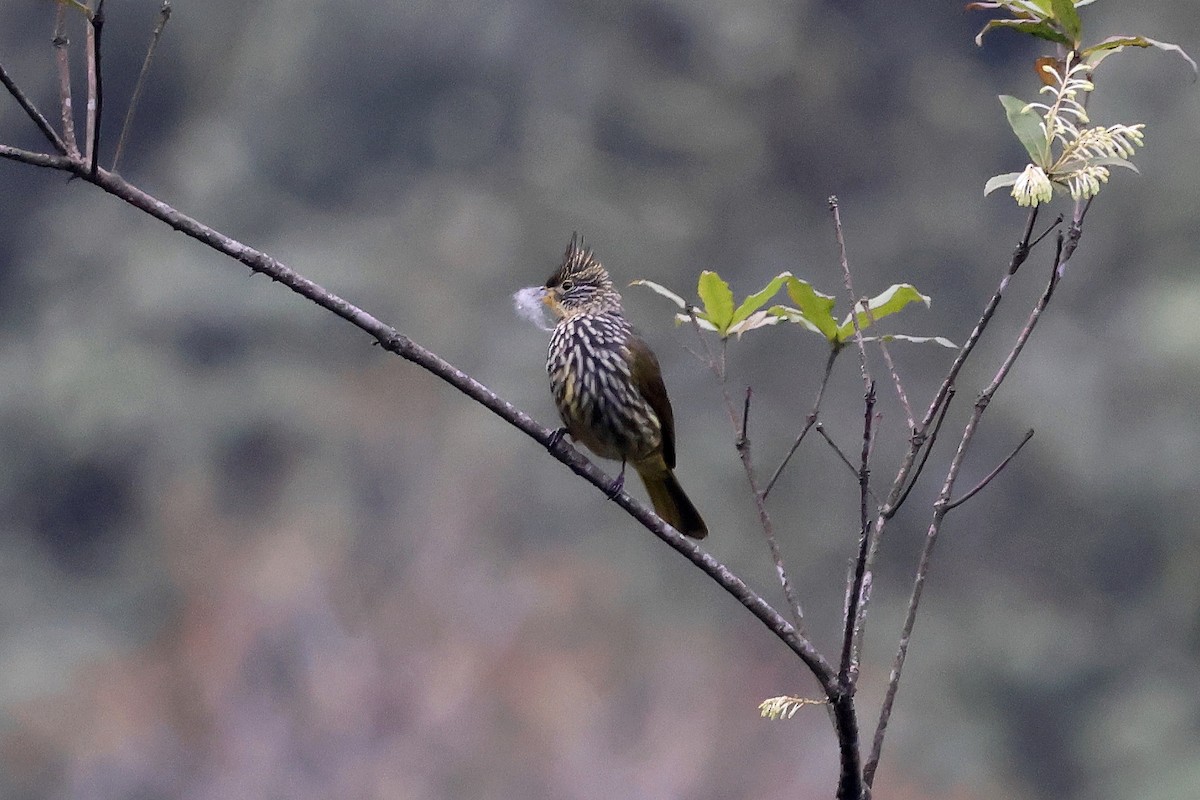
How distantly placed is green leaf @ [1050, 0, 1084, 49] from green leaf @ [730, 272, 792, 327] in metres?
0.48

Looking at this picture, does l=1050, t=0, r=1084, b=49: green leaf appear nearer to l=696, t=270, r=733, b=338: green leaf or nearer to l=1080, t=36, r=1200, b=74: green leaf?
l=1080, t=36, r=1200, b=74: green leaf

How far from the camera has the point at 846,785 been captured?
1.76 meters

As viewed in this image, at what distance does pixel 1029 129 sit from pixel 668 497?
1.95 m

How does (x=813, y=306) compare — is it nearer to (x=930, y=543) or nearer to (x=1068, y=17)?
(x=930, y=543)

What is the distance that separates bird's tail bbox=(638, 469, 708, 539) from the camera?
3584 mm

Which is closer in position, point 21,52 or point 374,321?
point 374,321

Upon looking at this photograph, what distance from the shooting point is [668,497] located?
11.9 feet

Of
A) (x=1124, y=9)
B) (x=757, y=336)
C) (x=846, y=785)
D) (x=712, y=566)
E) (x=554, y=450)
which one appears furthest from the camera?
(x=1124, y=9)

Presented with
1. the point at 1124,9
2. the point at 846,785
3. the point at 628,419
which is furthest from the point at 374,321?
the point at 1124,9

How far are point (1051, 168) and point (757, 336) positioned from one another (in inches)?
259

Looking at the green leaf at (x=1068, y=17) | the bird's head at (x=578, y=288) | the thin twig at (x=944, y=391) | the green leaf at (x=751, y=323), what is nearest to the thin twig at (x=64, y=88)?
the green leaf at (x=751, y=323)

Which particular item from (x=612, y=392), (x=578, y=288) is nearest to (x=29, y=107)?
(x=612, y=392)

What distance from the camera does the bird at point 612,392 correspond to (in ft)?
11.3

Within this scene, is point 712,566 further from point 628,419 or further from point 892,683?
point 628,419
